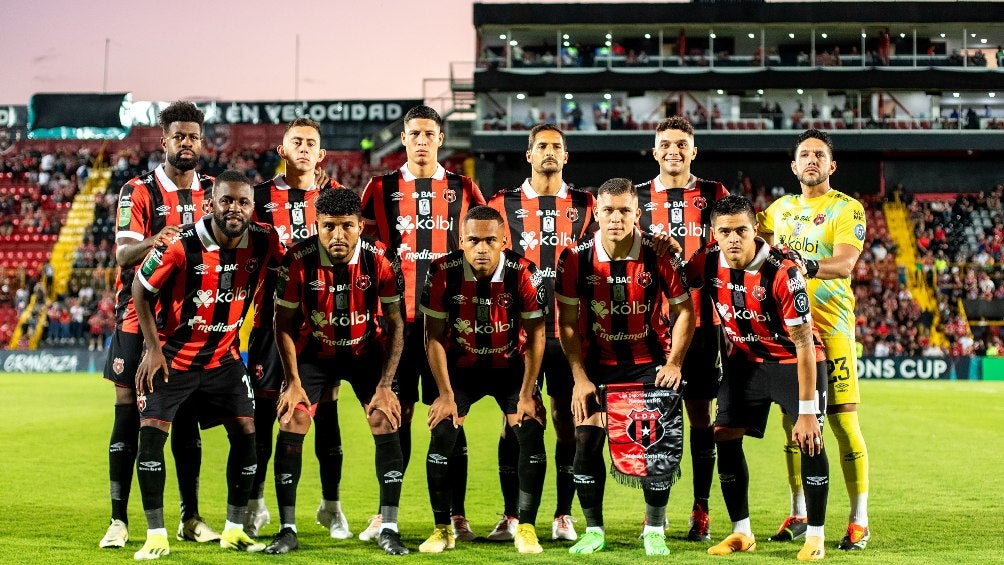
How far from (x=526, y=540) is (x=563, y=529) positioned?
498 millimetres

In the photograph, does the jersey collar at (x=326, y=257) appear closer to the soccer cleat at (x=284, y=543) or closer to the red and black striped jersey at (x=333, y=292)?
the red and black striped jersey at (x=333, y=292)

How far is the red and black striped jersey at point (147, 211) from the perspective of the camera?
670cm

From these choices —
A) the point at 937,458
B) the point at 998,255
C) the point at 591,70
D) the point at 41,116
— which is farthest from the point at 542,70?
the point at 937,458

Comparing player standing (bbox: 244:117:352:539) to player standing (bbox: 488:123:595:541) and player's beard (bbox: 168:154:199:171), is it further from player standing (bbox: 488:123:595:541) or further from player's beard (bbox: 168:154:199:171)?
player standing (bbox: 488:123:595:541)

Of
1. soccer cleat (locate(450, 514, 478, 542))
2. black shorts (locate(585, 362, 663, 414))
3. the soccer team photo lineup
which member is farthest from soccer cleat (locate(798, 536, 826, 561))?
soccer cleat (locate(450, 514, 478, 542))

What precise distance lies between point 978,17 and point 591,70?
526 inches

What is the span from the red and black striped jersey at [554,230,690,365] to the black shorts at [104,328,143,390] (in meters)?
2.62

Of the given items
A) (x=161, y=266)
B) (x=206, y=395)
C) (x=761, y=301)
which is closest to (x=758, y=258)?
(x=761, y=301)

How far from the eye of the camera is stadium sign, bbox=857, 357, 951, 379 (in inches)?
1038

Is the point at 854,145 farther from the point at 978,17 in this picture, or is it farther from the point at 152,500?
the point at 152,500

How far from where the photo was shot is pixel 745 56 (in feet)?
122

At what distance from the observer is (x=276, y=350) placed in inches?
279

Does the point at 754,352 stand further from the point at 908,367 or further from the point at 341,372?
the point at 908,367

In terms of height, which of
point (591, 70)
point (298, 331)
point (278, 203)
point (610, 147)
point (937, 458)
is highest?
point (591, 70)
